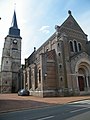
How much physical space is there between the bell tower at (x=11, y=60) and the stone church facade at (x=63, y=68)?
16505 mm

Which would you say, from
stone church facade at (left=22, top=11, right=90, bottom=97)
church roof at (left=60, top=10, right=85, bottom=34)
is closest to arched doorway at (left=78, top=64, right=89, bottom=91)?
stone church facade at (left=22, top=11, right=90, bottom=97)

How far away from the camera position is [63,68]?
92.3ft

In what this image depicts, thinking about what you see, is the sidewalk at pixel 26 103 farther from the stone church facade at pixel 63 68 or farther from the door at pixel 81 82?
the door at pixel 81 82

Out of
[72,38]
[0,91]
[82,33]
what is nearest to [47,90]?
[72,38]

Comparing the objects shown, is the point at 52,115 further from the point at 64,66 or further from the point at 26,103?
the point at 64,66

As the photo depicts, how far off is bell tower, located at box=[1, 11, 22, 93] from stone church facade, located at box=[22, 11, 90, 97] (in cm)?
1651

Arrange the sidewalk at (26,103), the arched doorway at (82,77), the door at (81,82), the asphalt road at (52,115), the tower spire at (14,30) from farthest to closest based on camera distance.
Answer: the tower spire at (14,30) → the arched doorway at (82,77) → the door at (81,82) → the sidewalk at (26,103) → the asphalt road at (52,115)

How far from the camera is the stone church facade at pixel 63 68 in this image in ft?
88.4

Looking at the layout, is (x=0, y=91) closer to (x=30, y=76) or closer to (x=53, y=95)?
(x=30, y=76)

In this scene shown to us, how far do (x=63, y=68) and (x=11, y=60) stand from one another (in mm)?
25835

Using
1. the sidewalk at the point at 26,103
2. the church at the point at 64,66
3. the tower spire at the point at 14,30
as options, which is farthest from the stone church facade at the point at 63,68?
the tower spire at the point at 14,30

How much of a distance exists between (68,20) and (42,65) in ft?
46.2

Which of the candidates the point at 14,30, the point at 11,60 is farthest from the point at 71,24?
the point at 14,30

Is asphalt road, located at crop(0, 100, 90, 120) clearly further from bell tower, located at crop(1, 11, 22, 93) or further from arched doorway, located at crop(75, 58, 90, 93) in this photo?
bell tower, located at crop(1, 11, 22, 93)
